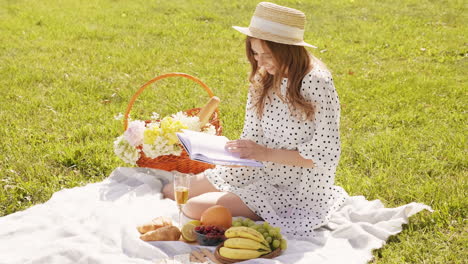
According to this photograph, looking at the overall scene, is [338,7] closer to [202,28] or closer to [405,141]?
[202,28]

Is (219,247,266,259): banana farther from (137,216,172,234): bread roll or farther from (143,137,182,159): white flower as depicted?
(143,137,182,159): white flower

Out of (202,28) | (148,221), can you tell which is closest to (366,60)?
(202,28)

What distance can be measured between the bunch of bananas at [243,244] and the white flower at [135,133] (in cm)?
130

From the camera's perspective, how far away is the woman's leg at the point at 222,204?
378cm

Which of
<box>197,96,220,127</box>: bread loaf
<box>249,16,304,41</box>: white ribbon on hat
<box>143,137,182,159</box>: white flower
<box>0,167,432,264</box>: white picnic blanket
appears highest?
<box>249,16,304,41</box>: white ribbon on hat

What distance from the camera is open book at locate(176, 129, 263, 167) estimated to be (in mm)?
3318

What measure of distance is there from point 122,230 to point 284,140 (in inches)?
45.4

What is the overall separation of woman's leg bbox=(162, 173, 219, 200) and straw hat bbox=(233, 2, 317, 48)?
117cm

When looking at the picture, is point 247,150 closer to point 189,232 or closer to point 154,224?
point 189,232

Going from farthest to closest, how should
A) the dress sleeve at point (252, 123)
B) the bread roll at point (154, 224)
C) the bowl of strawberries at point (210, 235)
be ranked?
1. the dress sleeve at point (252, 123)
2. the bread roll at point (154, 224)
3. the bowl of strawberries at point (210, 235)

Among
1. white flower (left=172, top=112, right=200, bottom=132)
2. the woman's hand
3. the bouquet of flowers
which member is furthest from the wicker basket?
the woman's hand

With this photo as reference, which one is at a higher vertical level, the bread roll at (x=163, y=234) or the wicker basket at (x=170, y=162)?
the wicker basket at (x=170, y=162)

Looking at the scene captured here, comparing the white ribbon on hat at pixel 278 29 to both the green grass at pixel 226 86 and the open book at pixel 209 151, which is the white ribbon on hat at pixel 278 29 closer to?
the open book at pixel 209 151

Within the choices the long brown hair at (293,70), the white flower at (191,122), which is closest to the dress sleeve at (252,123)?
the long brown hair at (293,70)
